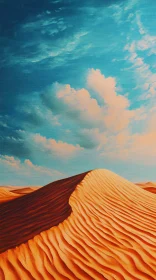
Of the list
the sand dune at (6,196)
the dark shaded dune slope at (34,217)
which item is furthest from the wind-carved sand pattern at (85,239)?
the sand dune at (6,196)

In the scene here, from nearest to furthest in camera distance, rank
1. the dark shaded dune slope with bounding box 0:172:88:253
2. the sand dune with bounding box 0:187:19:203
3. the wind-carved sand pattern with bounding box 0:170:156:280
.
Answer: the wind-carved sand pattern with bounding box 0:170:156:280 < the dark shaded dune slope with bounding box 0:172:88:253 < the sand dune with bounding box 0:187:19:203

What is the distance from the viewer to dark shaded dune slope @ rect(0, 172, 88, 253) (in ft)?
18.1

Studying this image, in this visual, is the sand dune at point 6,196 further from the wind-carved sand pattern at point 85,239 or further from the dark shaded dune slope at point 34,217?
the wind-carved sand pattern at point 85,239

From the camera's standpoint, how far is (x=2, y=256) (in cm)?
447

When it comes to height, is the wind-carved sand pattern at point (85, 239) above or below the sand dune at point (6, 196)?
below

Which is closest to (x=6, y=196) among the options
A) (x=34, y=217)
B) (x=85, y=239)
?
(x=34, y=217)

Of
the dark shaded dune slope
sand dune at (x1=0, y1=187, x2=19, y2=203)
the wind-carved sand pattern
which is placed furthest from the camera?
sand dune at (x1=0, y1=187, x2=19, y2=203)

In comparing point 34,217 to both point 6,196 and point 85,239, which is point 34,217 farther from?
point 6,196

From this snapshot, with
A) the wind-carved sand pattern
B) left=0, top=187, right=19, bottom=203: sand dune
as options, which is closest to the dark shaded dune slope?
the wind-carved sand pattern

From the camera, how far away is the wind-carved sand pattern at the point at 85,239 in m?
4.23

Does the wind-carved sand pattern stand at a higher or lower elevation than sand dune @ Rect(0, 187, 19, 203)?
lower

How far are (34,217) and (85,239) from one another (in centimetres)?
185

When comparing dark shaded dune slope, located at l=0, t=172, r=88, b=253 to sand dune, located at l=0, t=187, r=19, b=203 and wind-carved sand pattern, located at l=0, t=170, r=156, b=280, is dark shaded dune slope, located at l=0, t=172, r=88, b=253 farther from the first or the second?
sand dune, located at l=0, t=187, r=19, b=203

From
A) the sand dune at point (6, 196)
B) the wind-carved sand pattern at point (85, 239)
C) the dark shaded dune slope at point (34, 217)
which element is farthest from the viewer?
the sand dune at point (6, 196)
